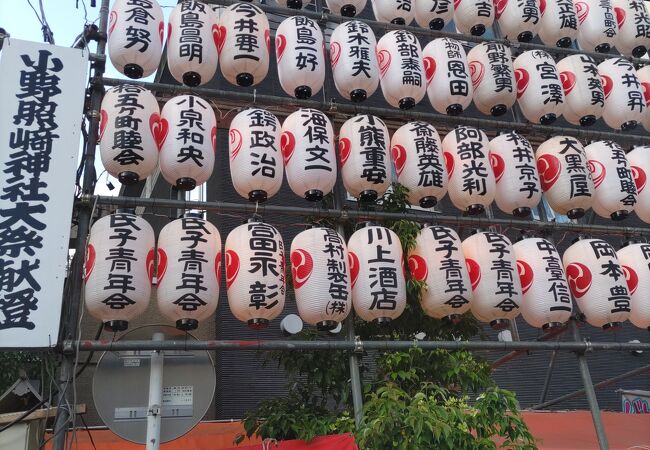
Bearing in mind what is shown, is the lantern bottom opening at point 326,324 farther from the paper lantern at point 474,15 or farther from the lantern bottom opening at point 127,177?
the paper lantern at point 474,15

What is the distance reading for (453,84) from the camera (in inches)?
377

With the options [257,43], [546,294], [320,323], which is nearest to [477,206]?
[546,294]

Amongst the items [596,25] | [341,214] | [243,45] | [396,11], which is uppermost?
[596,25]

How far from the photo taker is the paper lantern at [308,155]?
8188 mm

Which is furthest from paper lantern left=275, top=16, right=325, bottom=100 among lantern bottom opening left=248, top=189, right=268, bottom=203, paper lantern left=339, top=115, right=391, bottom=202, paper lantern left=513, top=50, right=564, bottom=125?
paper lantern left=513, top=50, right=564, bottom=125

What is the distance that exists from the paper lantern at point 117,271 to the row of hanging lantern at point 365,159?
29.0 inches

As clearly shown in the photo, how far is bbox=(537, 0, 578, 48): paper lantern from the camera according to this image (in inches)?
436

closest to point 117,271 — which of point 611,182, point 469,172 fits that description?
point 469,172

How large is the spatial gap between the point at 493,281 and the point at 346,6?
16.6ft

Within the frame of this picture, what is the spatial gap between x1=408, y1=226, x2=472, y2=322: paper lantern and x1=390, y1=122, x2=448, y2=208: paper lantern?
54 centimetres

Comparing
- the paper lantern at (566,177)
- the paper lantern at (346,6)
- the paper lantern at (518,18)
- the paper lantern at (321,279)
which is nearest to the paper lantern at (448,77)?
the paper lantern at (346,6)

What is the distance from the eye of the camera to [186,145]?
7.74 metres

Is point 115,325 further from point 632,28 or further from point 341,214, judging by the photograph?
point 632,28

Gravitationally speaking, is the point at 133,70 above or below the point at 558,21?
below
